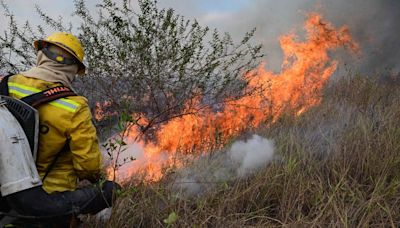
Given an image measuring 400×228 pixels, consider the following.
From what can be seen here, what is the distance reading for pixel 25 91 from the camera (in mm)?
2316

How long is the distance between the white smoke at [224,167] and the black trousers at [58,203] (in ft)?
2.90

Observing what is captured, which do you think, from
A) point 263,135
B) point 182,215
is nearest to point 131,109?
point 263,135

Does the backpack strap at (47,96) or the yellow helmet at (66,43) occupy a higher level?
the yellow helmet at (66,43)

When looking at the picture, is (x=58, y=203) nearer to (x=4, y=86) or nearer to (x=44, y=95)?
(x=44, y=95)

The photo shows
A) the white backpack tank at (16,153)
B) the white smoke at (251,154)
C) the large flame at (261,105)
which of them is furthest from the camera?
the large flame at (261,105)

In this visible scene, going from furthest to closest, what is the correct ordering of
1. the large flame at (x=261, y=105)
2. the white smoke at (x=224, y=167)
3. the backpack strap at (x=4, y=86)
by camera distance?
the large flame at (x=261, y=105), the white smoke at (x=224, y=167), the backpack strap at (x=4, y=86)

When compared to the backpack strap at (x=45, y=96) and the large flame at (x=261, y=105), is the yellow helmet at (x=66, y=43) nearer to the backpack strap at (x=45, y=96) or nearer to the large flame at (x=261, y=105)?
the backpack strap at (x=45, y=96)

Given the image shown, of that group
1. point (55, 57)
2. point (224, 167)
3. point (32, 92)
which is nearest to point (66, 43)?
point (55, 57)

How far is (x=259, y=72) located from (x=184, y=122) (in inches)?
51.2

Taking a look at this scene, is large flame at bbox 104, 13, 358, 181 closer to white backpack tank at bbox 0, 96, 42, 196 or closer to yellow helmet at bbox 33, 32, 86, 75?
yellow helmet at bbox 33, 32, 86, 75

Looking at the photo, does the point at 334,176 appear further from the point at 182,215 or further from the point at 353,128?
the point at 182,215

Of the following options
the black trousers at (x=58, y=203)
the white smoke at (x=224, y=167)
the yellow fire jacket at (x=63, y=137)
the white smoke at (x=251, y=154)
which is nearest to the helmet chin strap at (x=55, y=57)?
the yellow fire jacket at (x=63, y=137)

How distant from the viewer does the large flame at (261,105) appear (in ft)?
14.3

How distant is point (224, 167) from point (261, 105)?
1.81 meters
